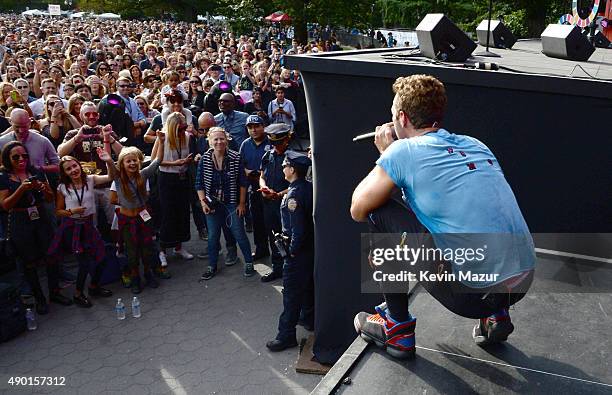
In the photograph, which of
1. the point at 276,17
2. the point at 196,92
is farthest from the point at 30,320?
the point at 276,17

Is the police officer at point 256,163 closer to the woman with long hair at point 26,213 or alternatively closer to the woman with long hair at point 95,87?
the woman with long hair at point 26,213

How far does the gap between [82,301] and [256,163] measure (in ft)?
8.78

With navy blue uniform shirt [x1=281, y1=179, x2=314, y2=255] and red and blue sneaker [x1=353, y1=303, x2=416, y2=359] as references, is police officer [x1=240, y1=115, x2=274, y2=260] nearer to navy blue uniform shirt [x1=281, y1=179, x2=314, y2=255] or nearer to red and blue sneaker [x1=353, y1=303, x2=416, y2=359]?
navy blue uniform shirt [x1=281, y1=179, x2=314, y2=255]

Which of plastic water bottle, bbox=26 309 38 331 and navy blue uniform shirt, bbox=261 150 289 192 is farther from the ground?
navy blue uniform shirt, bbox=261 150 289 192

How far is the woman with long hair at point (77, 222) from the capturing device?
607cm

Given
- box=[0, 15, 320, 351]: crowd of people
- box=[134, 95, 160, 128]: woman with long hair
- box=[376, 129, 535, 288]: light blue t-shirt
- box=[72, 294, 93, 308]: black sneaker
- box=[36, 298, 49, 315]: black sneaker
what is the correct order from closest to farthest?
box=[376, 129, 535, 288]: light blue t-shirt → box=[0, 15, 320, 351]: crowd of people → box=[36, 298, 49, 315]: black sneaker → box=[72, 294, 93, 308]: black sneaker → box=[134, 95, 160, 128]: woman with long hair

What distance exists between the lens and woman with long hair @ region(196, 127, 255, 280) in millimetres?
6785

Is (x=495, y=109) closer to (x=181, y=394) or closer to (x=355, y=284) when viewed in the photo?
(x=355, y=284)

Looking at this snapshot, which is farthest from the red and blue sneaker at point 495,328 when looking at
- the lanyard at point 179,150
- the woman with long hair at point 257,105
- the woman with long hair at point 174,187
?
the woman with long hair at point 257,105

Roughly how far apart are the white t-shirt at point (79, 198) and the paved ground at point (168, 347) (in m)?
1.09

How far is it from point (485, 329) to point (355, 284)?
6.62 feet

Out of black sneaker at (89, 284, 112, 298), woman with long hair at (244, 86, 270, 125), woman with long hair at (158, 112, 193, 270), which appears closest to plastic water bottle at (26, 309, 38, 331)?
black sneaker at (89, 284, 112, 298)

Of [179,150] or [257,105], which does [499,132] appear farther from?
[257,105]

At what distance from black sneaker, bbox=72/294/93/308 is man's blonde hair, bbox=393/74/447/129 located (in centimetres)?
490
